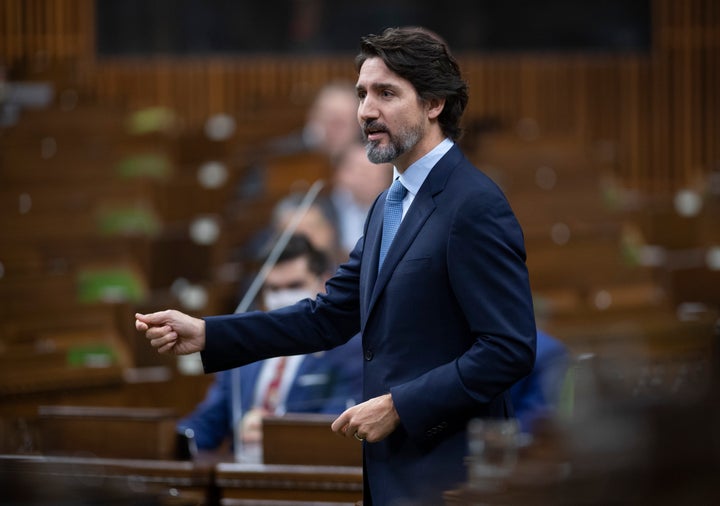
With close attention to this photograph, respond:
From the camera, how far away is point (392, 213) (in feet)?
6.20

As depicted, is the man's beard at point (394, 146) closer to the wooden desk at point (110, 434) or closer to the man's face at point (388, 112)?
the man's face at point (388, 112)

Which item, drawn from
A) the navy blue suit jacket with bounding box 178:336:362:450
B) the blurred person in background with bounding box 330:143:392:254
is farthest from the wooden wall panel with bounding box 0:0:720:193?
the navy blue suit jacket with bounding box 178:336:362:450

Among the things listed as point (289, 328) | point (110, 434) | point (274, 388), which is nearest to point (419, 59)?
point (289, 328)

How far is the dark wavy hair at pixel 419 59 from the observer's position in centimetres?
179

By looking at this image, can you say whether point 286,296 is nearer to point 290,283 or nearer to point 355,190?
point 290,283

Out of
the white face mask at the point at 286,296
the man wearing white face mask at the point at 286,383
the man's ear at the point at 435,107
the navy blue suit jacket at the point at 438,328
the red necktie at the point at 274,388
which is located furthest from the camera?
the white face mask at the point at 286,296

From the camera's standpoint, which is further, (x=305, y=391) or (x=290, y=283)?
(x=290, y=283)

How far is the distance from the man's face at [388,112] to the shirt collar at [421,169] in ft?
0.12

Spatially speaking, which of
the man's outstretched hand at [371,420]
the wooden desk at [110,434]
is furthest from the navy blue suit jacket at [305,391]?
the man's outstretched hand at [371,420]

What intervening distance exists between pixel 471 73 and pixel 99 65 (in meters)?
2.53

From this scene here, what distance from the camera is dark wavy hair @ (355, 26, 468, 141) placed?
5.88 ft

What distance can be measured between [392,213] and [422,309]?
0.19 meters

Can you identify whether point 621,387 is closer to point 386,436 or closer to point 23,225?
point 386,436

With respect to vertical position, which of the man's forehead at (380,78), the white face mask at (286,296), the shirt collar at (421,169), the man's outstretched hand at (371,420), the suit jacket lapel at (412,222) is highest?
the man's forehead at (380,78)
